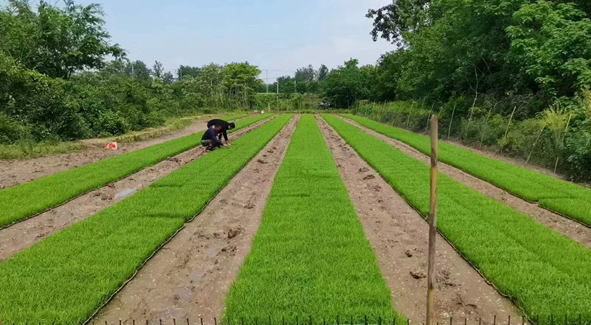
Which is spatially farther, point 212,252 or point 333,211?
point 333,211

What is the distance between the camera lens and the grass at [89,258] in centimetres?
396

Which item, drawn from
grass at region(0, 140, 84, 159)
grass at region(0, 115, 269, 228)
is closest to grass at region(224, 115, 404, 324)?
grass at region(0, 115, 269, 228)

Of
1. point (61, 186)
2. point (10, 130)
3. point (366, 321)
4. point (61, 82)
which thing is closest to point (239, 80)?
point (61, 82)

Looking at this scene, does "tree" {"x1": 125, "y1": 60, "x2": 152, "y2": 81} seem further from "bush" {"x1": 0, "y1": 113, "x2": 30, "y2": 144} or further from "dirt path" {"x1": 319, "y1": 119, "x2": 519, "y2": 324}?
"dirt path" {"x1": 319, "y1": 119, "x2": 519, "y2": 324}

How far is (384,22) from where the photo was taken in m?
51.6

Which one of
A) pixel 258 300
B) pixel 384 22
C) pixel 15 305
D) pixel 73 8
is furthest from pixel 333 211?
pixel 384 22

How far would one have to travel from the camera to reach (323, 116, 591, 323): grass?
407cm

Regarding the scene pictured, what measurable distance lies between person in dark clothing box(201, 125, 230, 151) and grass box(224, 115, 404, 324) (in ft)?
26.7

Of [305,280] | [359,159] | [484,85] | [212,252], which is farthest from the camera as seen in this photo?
[484,85]

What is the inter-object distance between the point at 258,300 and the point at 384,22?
52270 mm

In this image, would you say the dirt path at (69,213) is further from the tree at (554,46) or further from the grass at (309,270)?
the tree at (554,46)

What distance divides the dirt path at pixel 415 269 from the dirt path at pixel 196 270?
1867mm

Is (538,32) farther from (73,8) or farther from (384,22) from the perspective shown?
(384,22)

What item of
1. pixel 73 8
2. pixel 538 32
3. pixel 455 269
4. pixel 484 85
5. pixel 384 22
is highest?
pixel 384 22
